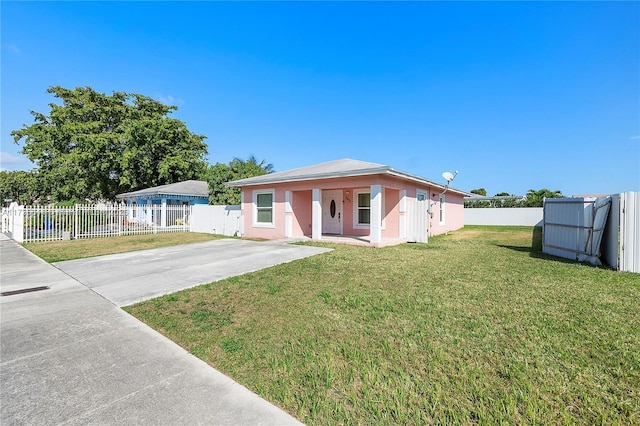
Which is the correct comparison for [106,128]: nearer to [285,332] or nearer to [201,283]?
[201,283]

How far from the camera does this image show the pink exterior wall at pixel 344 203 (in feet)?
37.5

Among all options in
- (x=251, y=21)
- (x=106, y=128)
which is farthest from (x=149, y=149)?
(x=251, y=21)

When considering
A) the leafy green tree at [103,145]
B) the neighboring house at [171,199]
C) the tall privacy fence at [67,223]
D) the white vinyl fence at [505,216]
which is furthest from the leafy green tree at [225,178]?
the white vinyl fence at [505,216]

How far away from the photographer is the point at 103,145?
2591 cm

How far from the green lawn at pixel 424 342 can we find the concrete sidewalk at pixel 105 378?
0.23 metres

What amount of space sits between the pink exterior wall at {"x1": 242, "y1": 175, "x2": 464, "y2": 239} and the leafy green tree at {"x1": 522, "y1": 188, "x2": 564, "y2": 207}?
15532mm

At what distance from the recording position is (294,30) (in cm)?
1509

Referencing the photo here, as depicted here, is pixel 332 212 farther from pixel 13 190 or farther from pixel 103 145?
pixel 13 190

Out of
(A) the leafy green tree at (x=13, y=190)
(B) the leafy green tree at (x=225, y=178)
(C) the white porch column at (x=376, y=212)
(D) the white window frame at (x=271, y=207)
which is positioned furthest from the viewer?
(A) the leafy green tree at (x=13, y=190)

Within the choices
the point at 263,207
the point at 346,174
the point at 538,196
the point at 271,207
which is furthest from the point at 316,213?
the point at 538,196

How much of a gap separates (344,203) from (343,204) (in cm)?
7

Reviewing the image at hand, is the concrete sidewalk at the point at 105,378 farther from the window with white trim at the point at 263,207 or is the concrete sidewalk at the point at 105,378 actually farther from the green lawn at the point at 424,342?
the window with white trim at the point at 263,207

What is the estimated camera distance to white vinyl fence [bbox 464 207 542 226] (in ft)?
78.0

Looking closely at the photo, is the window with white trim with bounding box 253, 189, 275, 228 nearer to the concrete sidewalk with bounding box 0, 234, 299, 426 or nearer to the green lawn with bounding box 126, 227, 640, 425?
the green lawn with bounding box 126, 227, 640, 425
